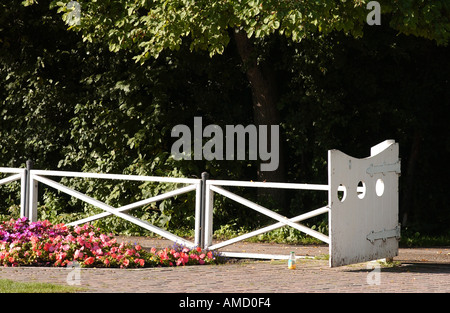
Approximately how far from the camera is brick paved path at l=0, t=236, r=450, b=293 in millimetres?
8492

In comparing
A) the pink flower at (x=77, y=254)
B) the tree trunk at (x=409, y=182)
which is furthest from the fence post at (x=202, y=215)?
the tree trunk at (x=409, y=182)

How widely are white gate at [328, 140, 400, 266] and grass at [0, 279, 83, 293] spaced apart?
3.00 metres

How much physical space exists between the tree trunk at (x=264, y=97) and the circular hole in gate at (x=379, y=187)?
5.12 meters

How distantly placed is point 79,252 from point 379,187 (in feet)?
11.9

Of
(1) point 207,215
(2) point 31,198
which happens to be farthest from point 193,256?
(2) point 31,198

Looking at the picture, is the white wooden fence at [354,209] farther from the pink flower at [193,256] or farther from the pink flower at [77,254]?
the pink flower at [77,254]

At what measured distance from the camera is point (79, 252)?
1019 centimetres

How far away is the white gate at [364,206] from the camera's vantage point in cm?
963

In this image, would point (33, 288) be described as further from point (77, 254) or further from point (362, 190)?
point (362, 190)

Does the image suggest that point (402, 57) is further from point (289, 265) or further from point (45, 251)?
point (45, 251)

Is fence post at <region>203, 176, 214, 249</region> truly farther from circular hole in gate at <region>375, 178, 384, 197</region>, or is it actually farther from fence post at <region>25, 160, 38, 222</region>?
fence post at <region>25, 160, 38, 222</region>

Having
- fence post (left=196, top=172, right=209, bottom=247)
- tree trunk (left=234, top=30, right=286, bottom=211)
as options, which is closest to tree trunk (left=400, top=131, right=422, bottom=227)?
tree trunk (left=234, top=30, right=286, bottom=211)

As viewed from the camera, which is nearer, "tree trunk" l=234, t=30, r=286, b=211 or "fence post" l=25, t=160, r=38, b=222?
"fence post" l=25, t=160, r=38, b=222

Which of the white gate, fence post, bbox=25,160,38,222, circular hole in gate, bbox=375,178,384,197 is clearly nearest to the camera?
the white gate
